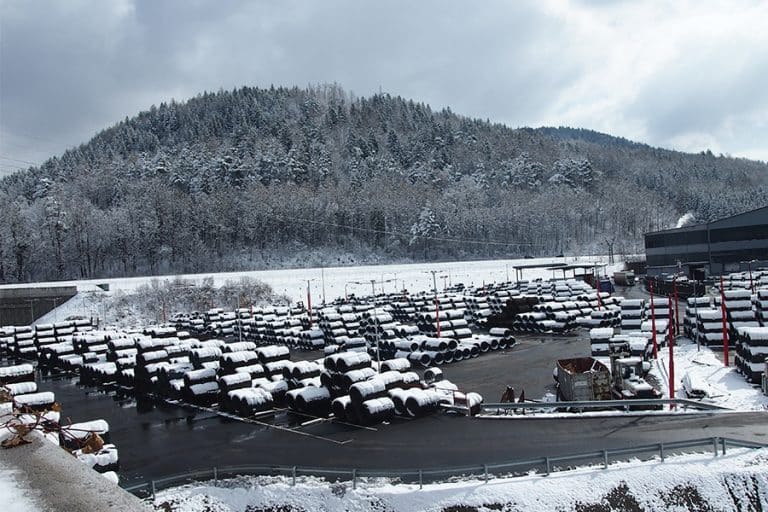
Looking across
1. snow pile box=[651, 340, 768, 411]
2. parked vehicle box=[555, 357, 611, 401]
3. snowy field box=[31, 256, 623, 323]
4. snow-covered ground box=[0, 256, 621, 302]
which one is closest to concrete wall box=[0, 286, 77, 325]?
snowy field box=[31, 256, 623, 323]

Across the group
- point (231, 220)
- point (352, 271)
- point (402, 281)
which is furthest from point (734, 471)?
point (231, 220)

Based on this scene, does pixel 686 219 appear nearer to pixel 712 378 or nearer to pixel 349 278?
pixel 349 278

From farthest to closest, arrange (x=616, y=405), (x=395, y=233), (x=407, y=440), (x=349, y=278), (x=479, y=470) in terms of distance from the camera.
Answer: (x=395, y=233)
(x=349, y=278)
(x=616, y=405)
(x=407, y=440)
(x=479, y=470)

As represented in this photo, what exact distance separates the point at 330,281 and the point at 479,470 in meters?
77.9

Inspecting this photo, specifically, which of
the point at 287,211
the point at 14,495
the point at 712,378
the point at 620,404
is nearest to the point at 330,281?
the point at 287,211

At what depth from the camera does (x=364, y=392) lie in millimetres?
23891

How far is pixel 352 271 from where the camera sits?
100 metres

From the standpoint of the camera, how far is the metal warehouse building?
80.1 meters

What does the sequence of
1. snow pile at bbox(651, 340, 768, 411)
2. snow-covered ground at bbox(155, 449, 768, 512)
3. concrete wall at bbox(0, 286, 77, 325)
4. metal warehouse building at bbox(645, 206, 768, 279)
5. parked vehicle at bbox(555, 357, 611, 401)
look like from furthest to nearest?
1. metal warehouse building at bbox(645, 206, 768, 279)
2. concrete wall at bbox(0, 286, 77, 325)
3. parked vehicle at bbox(555, 357, 611, 401)
4. snow pile at bbox(651, 340, 768, 411)
5. snow-covered ground at bbox(155, 449, 768, 512)

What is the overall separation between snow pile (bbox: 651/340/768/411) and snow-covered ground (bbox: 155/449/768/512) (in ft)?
25.5

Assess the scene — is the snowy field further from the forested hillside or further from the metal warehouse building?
the forested hillside

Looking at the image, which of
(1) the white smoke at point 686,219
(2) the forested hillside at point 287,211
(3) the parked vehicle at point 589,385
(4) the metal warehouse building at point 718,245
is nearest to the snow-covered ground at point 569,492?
(3) the parked vehicle at point 589,385

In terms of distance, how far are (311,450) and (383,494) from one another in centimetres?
516

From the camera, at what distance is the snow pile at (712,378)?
24.1 metres
